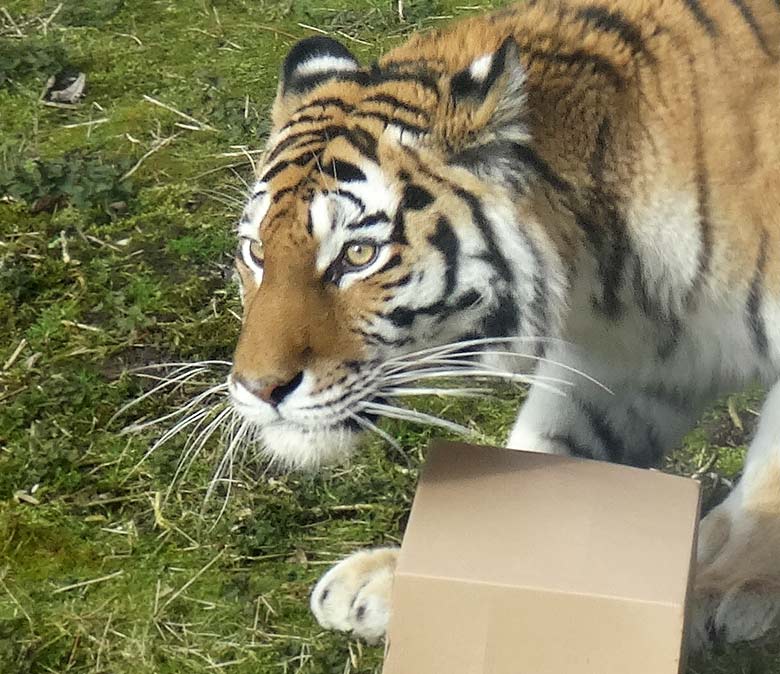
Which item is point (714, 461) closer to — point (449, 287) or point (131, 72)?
point (449, 287)

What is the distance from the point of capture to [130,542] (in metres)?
2.24

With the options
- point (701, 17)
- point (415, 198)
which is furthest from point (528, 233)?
point (701, 17)

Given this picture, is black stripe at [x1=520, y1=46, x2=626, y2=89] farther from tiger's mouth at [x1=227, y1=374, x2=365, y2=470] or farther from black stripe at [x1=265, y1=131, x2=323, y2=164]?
tiger's mouth at [x1=227, y1=374, x2=365, y2=470]

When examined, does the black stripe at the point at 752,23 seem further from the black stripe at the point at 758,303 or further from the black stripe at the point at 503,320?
the black stripe at the point at 503,320

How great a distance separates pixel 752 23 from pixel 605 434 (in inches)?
27.3

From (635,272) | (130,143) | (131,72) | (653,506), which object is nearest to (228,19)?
(131,72)

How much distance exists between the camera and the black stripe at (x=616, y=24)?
6.11ft

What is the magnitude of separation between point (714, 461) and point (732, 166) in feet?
2.40

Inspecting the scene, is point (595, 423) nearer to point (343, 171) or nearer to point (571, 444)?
point (571, 444)

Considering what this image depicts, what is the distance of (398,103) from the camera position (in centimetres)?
176

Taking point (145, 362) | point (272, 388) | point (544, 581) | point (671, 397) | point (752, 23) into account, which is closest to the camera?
point (544, 581)

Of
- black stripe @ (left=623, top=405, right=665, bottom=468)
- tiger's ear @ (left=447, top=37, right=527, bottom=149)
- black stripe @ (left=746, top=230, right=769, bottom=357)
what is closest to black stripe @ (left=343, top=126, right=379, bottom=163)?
tiger's ear @ (left=447, top=37, right=527, bottom=149)

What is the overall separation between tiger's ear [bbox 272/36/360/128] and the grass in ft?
2.38

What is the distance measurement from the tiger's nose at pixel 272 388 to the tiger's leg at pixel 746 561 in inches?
24.9
